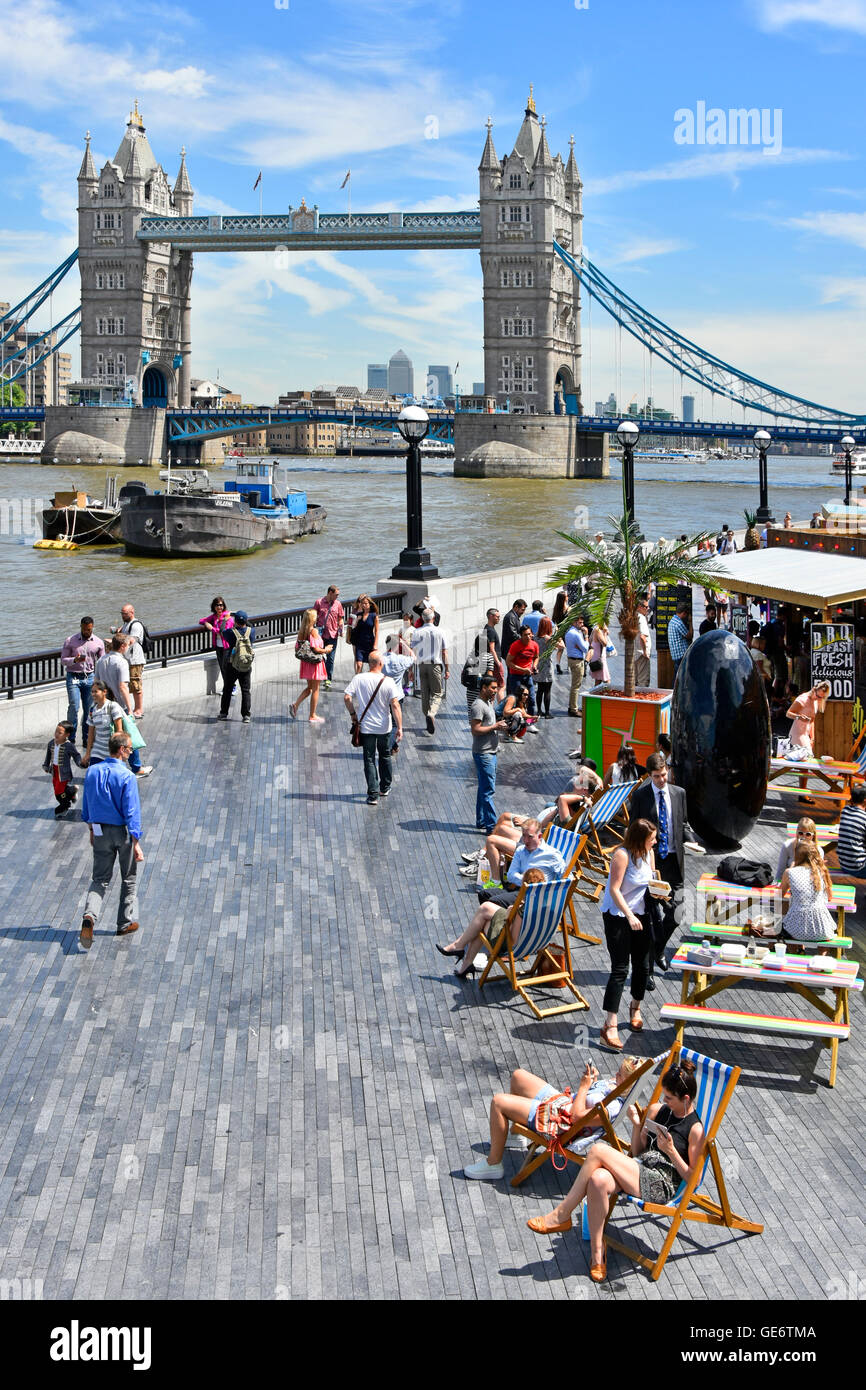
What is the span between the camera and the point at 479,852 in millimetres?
9969

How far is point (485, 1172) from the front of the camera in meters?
5.83

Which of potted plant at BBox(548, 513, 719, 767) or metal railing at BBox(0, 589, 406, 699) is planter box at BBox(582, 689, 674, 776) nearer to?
potted plant at BBox(548, 513, 719, 767)

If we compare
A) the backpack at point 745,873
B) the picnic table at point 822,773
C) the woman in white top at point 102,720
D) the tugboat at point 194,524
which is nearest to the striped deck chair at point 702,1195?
the backpack at point 745,873

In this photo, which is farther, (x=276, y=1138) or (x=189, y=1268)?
(x=276, y=1138)

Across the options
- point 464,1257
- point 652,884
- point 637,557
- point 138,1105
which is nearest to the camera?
point 464,1257

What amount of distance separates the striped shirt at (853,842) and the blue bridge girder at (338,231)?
119 metres

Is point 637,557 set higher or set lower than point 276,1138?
higher

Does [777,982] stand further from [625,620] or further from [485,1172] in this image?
[625,620]

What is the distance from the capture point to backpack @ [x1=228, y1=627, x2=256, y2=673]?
1419 cm

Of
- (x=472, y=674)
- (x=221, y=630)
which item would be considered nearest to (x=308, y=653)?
(x=221, y=630)
